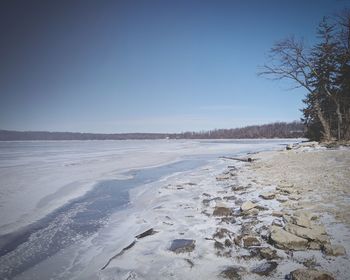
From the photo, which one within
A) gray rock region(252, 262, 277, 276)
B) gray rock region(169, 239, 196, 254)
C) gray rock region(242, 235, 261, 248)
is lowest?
gray rock region(169, 239, 196, 254)

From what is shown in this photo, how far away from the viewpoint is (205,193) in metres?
8.35

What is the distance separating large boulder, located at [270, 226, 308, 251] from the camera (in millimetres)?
3746

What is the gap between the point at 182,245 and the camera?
447 cm

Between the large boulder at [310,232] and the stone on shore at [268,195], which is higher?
the large boulder at [310,232]

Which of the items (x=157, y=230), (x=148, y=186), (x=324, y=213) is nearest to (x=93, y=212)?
(x=157, y=230)

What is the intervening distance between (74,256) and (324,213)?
5177 mm

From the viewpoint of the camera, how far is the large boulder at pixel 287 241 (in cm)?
375

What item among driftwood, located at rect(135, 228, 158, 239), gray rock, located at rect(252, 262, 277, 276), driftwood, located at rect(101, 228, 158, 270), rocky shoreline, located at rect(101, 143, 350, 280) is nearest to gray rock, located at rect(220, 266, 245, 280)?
rocky shoreline, located at rect(101, 143, 350, 280)

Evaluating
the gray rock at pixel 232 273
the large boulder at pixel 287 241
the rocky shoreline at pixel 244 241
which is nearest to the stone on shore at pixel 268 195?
the rocky shoreline at pixel 244 241

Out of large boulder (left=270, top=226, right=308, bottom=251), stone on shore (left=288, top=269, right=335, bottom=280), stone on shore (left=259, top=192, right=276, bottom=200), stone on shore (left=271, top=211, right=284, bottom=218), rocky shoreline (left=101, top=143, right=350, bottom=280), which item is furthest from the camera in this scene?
stone on shore (left=259, top=192, right=276, bottom=200)

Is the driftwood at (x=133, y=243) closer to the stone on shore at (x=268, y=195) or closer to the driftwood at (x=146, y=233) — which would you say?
A: the driftwood at (x=146, y=233)

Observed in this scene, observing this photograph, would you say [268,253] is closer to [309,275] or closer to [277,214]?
[309,275]

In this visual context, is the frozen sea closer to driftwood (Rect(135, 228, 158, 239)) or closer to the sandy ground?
driftwood (Rect(135, 228, 158, 239))

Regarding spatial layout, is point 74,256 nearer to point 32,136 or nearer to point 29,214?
point 29,214
